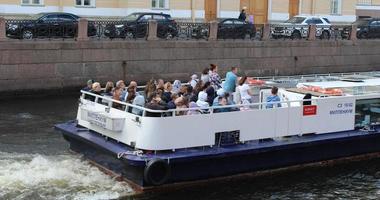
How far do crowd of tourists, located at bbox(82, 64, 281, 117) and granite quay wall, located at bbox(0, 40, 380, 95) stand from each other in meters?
9.31

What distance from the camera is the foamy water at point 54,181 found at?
11867 mm

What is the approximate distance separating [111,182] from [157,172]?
4.04 ft

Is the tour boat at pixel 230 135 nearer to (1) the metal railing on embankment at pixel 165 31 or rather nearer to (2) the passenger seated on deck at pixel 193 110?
(2) the passenger seated on deck at pixel 193 110

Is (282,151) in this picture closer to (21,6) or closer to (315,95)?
(315,95)

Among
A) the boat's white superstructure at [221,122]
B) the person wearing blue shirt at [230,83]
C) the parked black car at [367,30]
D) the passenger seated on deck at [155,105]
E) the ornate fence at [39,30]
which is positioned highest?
the parked black car at [367,30]

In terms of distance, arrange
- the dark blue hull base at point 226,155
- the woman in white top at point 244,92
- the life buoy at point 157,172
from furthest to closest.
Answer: the woman in white top at point 244,92, the dark blue hull base at point 226,155, the life buoy at point 157,172

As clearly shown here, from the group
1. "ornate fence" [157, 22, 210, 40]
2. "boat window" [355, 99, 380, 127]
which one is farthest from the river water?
"ornate fence" [157, 22, 210, 40]

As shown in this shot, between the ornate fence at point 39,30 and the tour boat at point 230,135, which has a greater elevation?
the ornate fence at point 39,30

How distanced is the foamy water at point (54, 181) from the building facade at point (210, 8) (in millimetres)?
19097

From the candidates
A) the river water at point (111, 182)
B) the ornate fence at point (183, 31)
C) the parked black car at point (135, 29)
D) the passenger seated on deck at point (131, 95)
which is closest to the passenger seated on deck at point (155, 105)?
the passenger seated on deck at point (131, 95)

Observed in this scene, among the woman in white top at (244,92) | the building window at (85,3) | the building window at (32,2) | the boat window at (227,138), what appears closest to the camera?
the boat window at (227,138)

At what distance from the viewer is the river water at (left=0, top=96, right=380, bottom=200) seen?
12109mm

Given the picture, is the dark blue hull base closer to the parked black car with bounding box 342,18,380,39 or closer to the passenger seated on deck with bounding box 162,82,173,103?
the passenger seated on deck with bounding box 162,82,173,103

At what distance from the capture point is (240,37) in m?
29.7
